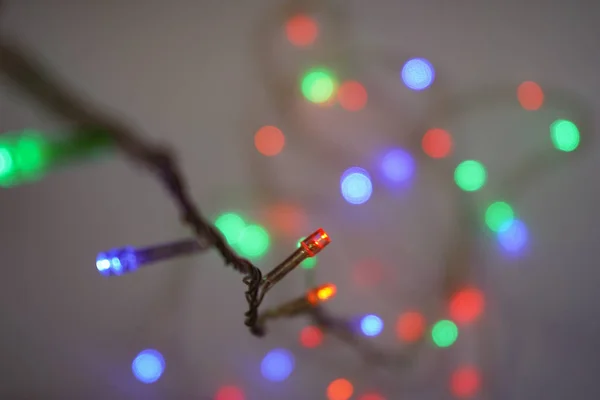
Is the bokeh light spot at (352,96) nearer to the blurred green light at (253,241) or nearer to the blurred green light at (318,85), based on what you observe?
the blurred green light at (318,85)

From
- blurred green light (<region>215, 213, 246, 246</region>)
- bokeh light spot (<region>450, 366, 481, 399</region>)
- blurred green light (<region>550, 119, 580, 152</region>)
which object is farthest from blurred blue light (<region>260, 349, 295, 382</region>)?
blurred green light (<region>550, 119, 580, 152</region>)

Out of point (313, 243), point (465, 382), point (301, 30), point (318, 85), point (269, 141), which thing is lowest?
point (465, 382)

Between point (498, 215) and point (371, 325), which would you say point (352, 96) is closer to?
point (498, 215)

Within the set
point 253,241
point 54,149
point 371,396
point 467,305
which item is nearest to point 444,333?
point 467,305

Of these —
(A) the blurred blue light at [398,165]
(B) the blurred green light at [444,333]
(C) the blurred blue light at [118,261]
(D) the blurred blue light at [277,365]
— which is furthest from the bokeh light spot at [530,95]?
(C) the blurred blue light at [118,261]

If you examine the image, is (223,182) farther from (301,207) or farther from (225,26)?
(225,26)

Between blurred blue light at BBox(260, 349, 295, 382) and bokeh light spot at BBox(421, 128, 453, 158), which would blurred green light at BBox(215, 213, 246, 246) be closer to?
blurred blue light at BBox(260, 349, 295, 382)
